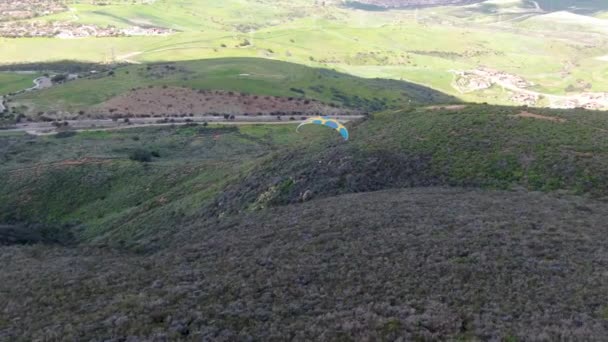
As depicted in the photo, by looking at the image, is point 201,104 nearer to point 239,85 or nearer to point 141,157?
point 239,85

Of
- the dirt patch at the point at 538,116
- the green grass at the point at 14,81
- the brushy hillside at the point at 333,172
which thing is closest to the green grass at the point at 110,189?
the brushy hillside at the point at 333,172

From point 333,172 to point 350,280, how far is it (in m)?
23.7

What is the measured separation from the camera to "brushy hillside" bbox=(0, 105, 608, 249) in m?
44.1

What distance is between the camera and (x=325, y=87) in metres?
160

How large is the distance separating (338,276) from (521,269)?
9670 millimetres

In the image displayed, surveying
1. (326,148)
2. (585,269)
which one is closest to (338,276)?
(585,269)

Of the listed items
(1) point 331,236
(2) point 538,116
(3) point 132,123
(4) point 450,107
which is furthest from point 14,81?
(1) point 331,236

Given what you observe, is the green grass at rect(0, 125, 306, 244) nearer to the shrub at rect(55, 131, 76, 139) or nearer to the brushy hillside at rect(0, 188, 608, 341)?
the brushy hillside at rect(0, 188, 608, 341)

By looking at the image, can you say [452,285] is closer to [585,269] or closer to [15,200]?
[585,269]

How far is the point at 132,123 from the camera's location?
117 metres

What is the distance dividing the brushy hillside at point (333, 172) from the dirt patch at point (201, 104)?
55670 millimetres

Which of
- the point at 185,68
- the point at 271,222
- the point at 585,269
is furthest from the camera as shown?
the point at 185,68

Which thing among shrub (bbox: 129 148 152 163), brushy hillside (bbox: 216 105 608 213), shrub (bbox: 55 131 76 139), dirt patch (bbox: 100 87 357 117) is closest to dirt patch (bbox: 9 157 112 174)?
shrub (bbox: 129 148 152 163)

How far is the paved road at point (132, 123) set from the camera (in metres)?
110
